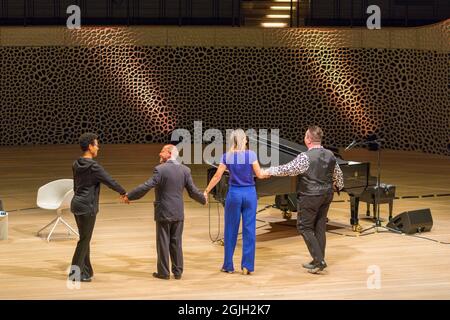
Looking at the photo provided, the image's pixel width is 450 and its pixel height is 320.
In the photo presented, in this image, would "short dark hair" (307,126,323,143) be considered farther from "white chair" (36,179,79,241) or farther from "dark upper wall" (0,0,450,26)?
"dark upper wall" (0,0,450,26)

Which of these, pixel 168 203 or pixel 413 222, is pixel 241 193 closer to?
pixel 168 203

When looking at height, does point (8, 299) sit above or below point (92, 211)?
below

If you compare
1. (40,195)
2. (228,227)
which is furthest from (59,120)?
(228,227)

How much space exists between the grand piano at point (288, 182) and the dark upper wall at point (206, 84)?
22.2 feet

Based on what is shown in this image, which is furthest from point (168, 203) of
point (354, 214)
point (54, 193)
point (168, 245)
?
point (354, 214)

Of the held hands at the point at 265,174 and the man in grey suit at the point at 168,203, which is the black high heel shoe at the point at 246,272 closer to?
the man in grey suit at the point at 168,203

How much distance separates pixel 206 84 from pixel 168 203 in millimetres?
9946

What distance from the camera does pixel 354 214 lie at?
11.1 m

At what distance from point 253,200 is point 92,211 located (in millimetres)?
1486

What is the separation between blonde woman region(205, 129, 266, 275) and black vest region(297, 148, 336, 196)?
16.2 inches

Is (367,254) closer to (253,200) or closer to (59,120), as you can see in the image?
(253,200)

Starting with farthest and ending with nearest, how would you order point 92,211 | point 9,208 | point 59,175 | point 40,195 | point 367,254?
point 59,175, point 9,208, point 40,195, point 367,254, point 92,211

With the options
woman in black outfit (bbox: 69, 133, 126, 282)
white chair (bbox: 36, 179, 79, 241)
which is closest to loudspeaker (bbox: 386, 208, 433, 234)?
white chair (bbox: 36, 179, 79, 241)

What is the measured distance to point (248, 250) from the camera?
9.11 m
